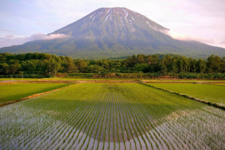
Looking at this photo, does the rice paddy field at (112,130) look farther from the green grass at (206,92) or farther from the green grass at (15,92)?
the green grass at (15,92)

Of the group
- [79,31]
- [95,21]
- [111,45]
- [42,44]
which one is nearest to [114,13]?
[95,21]

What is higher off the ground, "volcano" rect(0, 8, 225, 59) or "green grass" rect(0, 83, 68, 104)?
"volcano" rect(0, 8, 225, 59)

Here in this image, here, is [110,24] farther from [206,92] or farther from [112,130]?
[112,130]

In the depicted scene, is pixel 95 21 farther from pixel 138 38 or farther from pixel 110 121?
pixel 110 121

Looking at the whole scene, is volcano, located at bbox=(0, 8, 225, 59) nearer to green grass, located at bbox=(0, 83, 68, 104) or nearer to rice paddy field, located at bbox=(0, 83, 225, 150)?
green grass, located at bbox=(0, 83, 68, 104)

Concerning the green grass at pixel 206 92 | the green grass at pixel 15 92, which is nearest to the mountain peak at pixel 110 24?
the green grass at pixel 206 92

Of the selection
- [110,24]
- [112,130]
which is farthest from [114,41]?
[112,130]

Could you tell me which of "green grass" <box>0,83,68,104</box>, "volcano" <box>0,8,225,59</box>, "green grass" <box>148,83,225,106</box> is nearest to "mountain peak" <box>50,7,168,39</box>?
"volcano" <box>0,8,225,59</box>

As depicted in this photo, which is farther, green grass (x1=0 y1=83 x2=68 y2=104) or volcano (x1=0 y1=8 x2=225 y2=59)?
volcano (x1=0 y1=8 x2=225 y2=59)
